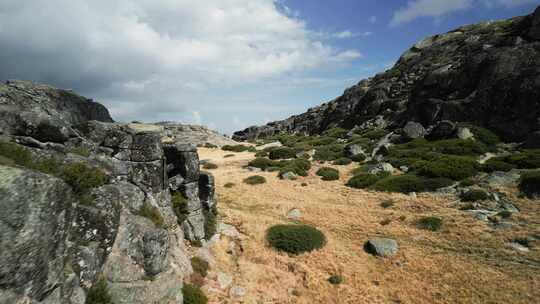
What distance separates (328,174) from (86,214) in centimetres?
2570

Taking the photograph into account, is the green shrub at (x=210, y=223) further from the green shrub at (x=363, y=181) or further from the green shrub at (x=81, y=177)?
the green shrub at (x=363, y=181)

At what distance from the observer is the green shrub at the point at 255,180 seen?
1216 inches

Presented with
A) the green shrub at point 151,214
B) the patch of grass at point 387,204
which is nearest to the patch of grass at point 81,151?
the green shrub at point 151,214

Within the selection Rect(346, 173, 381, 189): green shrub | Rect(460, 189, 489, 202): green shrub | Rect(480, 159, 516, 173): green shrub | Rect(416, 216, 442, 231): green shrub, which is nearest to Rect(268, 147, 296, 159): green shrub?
Rect(346, 173, 381, 189): green shrub

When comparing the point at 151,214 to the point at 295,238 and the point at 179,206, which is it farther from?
the point at 295,238

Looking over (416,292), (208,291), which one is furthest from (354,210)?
(208,291)

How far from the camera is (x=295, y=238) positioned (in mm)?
19516

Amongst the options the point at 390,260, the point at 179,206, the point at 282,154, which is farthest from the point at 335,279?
the point at 282,154

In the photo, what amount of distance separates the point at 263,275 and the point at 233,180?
16.0 m

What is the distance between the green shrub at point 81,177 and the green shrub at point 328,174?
2438 cm

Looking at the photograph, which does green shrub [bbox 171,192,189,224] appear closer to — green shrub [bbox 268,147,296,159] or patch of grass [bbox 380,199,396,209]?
patch of grass [bbox 380,199,396,209]

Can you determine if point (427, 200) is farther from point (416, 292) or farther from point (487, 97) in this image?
point (487, 97)

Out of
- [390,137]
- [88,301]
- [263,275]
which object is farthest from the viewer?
[390,137]

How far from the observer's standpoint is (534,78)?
3675 cm
